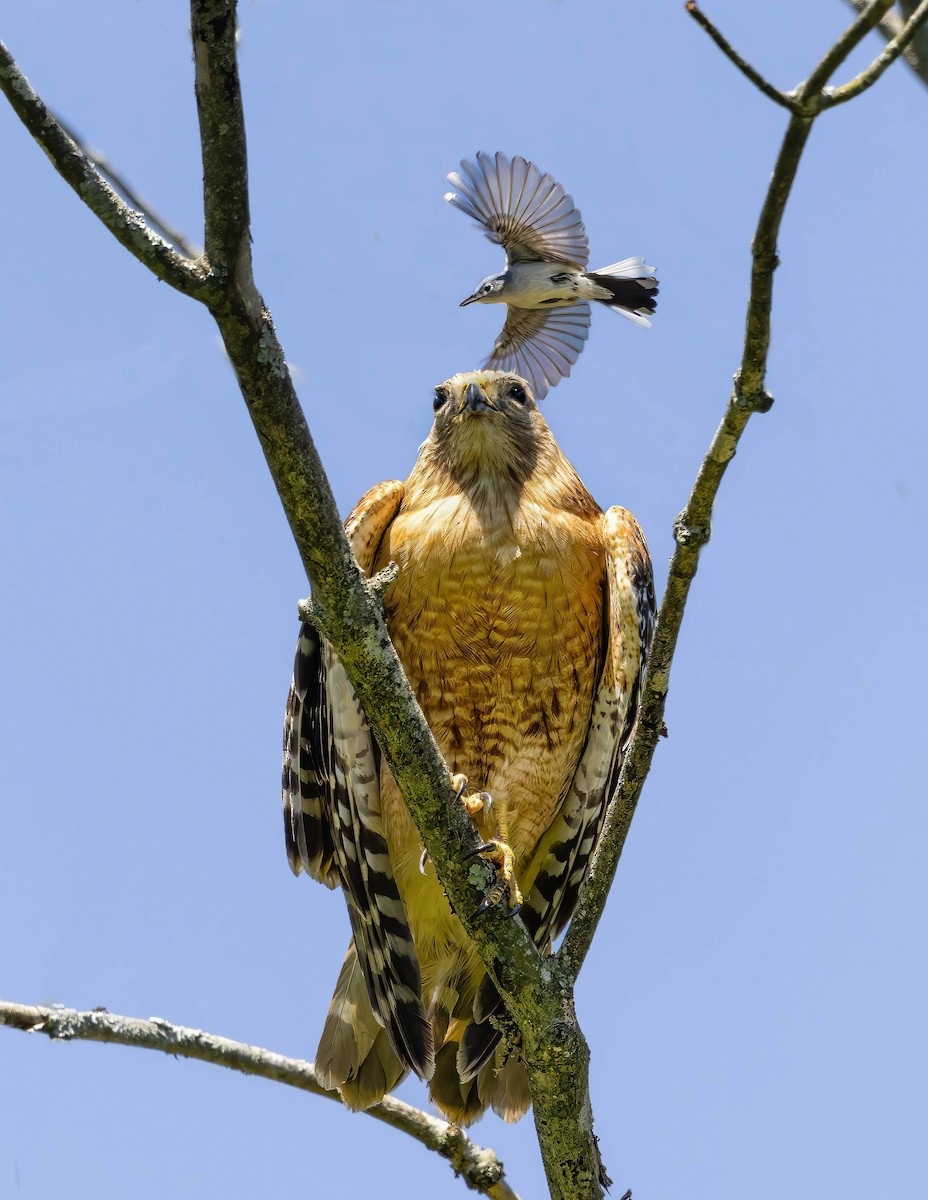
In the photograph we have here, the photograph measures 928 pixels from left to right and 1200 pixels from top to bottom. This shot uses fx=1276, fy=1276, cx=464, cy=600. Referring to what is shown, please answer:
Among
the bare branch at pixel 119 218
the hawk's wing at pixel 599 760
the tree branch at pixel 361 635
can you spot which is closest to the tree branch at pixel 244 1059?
the hawk's wing at pixel 599 760

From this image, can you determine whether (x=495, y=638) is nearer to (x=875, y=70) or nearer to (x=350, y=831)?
(x=350, y=831)

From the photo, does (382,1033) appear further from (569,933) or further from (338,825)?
(569,933)

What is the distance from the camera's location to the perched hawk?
4879 mm

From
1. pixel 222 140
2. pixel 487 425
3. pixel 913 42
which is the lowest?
pixel 222 140

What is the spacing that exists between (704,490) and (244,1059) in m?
2.84

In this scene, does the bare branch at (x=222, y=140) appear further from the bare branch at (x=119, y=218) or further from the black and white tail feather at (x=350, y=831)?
the black and white tail feather at (x=350, y=831)

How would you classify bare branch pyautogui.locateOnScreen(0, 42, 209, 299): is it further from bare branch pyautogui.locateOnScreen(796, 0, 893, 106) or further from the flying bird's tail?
the flying bird's tail

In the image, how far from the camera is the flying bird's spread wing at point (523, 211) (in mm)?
5977

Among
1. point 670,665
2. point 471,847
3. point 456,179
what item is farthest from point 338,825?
point 456,179

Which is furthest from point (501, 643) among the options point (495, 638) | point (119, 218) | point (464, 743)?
point (119, 218)

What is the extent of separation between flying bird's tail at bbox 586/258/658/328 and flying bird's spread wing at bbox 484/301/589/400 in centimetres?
15

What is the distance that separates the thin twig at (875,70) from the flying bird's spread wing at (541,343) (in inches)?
140

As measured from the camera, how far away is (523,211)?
6055 millimetres

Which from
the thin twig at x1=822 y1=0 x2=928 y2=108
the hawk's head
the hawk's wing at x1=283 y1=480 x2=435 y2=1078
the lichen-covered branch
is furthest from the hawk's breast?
the thin twig at x1=822 y1=0 x2=928 y2=108
